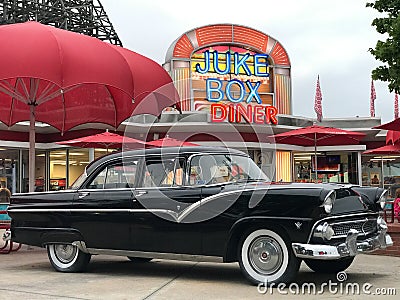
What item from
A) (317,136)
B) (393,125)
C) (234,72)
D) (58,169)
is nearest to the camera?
(393,125)

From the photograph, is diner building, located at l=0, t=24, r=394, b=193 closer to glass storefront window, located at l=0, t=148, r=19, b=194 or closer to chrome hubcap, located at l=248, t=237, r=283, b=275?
glass storefront window, located at l=0, t=148, r=19, b=194

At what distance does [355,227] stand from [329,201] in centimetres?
58

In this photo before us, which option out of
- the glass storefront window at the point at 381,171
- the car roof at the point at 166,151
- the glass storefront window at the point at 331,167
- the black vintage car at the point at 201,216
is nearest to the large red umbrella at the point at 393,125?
the black vintage car at the point at 201,216

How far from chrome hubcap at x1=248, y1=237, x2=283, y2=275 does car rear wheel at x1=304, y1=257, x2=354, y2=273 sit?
104 cm

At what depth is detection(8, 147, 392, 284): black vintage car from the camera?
657cm

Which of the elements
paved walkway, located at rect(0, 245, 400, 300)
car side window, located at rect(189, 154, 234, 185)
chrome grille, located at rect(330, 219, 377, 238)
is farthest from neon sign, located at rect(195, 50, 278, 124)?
chrome grille, located at rect(330, 219, 377, 238)

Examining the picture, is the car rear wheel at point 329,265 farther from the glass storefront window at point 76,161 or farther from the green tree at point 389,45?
the glass storefront window at point 76,161

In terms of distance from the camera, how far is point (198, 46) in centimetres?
2812

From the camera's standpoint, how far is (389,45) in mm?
11336

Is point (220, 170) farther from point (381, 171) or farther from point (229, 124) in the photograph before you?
point (381, 171)

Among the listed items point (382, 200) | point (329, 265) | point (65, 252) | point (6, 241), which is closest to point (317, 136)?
point (329, 265)

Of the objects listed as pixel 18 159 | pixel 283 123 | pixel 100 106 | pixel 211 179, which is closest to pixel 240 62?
pixel 283 123

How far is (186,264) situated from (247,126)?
13974 millimetres

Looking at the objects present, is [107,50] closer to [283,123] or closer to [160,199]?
[160,199]
